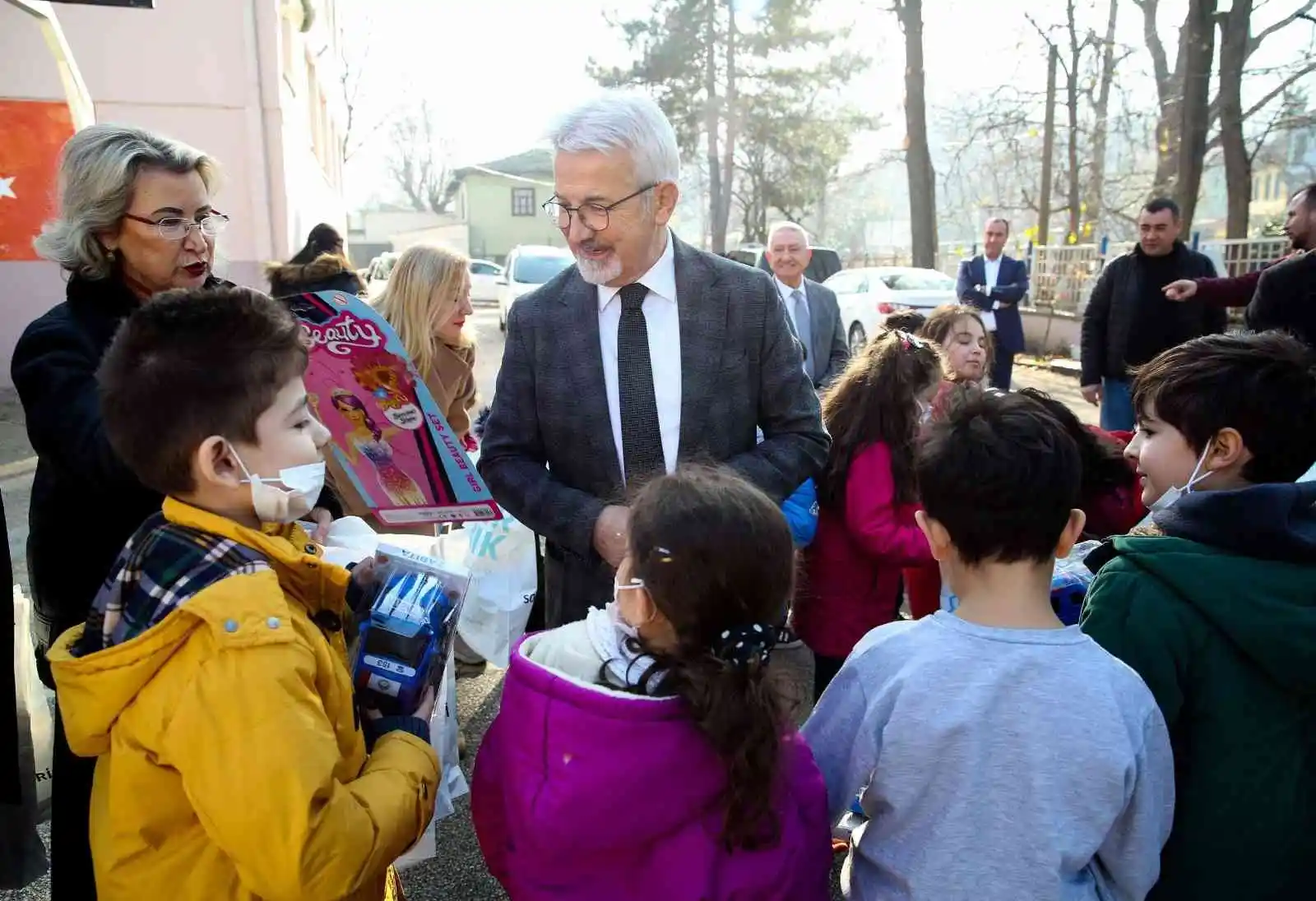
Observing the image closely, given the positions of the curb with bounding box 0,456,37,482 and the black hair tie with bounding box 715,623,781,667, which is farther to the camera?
the curb with bounding box 0,456,37,482

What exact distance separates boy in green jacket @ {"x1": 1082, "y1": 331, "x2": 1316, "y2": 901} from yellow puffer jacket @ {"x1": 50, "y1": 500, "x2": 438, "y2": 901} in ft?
4.15

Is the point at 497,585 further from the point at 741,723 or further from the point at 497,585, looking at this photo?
the point at 741,723

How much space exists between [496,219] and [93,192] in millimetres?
53255

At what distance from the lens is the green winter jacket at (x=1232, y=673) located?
61.4 inches

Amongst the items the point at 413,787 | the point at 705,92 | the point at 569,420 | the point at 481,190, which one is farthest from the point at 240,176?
the point at 481,190

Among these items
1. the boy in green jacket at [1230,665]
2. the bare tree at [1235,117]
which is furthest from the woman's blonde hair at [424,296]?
the bare tree at [1235,117]

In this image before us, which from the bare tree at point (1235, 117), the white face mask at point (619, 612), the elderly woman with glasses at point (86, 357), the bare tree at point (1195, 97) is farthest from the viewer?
the bare tree at point (1235, 117)

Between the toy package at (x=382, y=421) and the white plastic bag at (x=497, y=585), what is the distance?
1.14 m

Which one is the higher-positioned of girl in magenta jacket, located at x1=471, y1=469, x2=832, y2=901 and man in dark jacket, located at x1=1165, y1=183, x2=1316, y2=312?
man in dark jacket, located at x1=1165, y1=183, x2=1316, y2=312

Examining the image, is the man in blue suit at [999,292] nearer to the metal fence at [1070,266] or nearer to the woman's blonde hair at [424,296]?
the metal fence at [1070,266]

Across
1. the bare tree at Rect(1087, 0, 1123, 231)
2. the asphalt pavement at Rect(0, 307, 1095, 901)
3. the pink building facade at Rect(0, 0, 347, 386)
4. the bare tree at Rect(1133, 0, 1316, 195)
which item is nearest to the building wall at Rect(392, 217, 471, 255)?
the bare tree at Rect(1087, 0, 1123, 231)

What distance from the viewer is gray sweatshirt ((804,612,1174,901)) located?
1422mm

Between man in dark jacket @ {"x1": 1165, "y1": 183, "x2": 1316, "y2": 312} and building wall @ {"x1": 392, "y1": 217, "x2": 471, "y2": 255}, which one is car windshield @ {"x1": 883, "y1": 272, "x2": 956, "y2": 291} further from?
building wall @ {"x1": 392, "y1": 217, "x2": 471, "y2": 255}

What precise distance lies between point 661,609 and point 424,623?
0.42 metres
